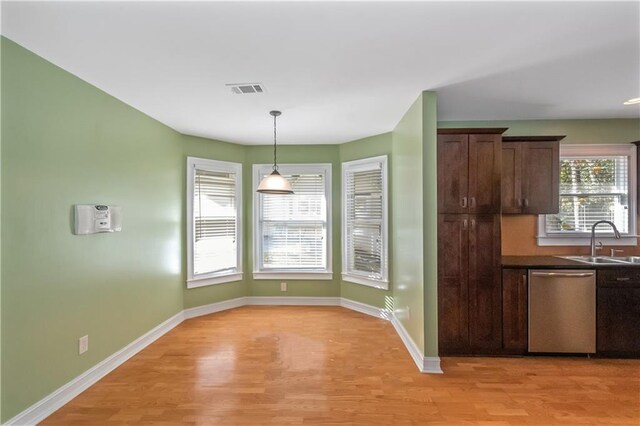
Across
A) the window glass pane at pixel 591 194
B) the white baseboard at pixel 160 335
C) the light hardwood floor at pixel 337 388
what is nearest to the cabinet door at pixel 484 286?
the light hardwood floor at pixel 337 388

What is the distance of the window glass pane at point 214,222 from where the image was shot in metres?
4.36

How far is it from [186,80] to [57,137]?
1.07 metres

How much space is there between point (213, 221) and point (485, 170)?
11.7ft

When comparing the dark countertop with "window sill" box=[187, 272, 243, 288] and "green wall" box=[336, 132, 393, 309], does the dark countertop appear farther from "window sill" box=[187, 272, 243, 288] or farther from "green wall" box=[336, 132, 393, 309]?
"window sill" box=[187, 272, 243, 288]

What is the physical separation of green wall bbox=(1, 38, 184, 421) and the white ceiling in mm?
265

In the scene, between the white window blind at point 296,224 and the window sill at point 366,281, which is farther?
the white window blind at point 296,224

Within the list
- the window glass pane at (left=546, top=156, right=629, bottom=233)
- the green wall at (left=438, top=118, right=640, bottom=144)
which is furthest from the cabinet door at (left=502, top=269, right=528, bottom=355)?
the green wall at (left=438, top=118, right=640, bottom=144)

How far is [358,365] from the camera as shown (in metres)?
2.94

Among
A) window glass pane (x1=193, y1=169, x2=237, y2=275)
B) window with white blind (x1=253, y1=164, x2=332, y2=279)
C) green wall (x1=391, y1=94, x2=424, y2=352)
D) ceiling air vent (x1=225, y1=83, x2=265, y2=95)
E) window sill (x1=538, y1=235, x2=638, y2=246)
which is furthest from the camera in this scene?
window with white blind (x1=253, y1=164, x2=332, y2=279)

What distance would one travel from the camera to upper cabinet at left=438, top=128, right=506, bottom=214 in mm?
3068

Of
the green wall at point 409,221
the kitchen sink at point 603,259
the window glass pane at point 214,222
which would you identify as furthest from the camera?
the window glass pane at point 214,222

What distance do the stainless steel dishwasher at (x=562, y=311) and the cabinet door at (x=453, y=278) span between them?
2.18 feet

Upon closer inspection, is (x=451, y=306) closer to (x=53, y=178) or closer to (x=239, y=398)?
(x=239, y=398)

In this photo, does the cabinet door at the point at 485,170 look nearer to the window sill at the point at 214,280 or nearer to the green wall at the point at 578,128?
the green wall at the point at 578,128
